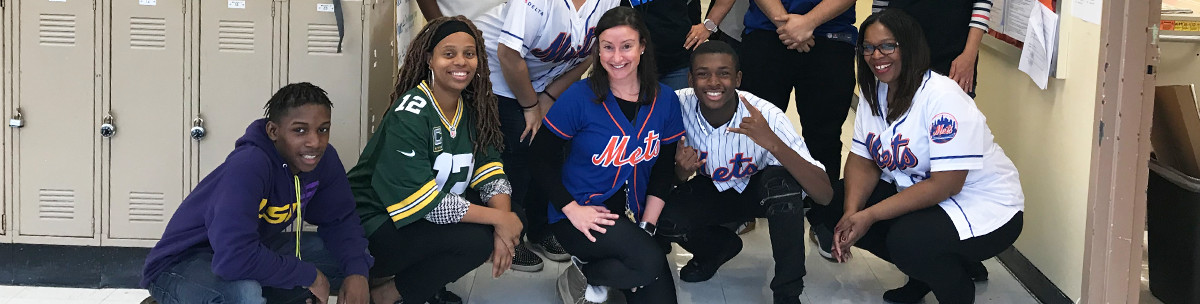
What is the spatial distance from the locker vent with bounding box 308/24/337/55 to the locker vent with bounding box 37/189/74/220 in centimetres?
86

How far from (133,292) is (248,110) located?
25.9 inches

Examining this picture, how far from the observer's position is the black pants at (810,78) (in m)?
3.81

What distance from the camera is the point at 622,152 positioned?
3.24 m

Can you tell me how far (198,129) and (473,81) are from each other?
91 centimetres

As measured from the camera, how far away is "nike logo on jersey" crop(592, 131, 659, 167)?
10.6 feet

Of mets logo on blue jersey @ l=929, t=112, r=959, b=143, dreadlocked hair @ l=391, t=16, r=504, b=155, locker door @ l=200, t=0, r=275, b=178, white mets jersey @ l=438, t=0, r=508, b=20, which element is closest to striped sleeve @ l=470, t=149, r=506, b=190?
dreadlocked hair @ l=391, t=16, r=504, b=155

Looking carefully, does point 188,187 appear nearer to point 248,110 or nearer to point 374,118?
point 248,110

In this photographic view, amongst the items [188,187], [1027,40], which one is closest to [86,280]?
[188,187]

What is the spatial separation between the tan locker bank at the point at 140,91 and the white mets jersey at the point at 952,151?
1.59 meters

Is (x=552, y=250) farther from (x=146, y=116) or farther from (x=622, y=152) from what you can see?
(x=146, y=116)

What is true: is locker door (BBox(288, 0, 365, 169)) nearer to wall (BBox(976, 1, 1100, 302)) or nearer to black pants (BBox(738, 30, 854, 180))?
black pants (BBox(738, 30, 854, 180))

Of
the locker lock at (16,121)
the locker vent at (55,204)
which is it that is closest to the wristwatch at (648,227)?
the locker vent at (55,204)

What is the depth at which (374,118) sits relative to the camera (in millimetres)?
3672

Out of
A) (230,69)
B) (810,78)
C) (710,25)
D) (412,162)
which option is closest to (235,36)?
(230,69)
